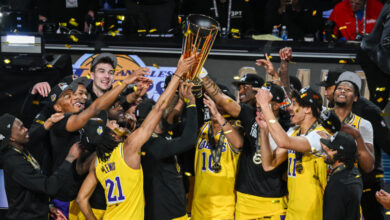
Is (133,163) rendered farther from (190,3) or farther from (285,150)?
(190,3)

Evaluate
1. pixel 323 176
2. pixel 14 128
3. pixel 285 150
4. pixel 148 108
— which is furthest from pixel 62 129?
pixel 323 176

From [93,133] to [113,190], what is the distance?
0.57 meters

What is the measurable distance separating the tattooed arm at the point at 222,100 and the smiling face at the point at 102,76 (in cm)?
130

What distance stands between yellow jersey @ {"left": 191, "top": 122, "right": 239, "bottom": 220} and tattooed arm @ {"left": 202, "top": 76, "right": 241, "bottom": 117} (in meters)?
0.30

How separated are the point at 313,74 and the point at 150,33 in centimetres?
252

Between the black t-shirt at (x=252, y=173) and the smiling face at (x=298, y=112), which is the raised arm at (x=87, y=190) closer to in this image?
the black t-shirt at (x=252, y=173)

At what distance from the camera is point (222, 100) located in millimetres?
5895

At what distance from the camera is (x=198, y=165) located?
6125mm

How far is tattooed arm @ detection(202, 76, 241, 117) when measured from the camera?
19.2 ft

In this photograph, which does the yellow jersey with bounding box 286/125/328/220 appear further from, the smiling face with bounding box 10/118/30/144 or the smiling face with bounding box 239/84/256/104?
the smiling face with bounding box 10/118/30/144

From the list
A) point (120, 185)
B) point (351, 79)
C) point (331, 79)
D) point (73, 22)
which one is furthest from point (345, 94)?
point (73, 22)

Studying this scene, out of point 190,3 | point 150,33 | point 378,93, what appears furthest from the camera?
point 190,3

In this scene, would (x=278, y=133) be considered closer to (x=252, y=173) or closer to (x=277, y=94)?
(x=277, y=94)

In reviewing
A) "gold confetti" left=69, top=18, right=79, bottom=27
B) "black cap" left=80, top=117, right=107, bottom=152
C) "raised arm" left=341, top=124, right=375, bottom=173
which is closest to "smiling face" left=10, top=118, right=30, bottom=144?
"black cap" left=80, top=117, right=107, bottom=152
